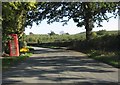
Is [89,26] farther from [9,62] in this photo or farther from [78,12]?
[9,62]

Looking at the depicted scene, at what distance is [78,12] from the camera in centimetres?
4350

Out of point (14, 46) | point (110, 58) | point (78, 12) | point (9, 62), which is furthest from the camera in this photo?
point (78, 12)

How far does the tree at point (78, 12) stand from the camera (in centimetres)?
4081

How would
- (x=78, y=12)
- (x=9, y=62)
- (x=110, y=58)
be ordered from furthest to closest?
(x=78, y=12)
(x=9, y=62)
(x=110, y=58)

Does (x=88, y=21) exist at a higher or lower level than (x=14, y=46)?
higher

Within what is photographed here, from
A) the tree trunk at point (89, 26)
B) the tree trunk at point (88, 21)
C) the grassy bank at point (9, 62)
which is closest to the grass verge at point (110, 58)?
the grassy bank at point (9, 62)

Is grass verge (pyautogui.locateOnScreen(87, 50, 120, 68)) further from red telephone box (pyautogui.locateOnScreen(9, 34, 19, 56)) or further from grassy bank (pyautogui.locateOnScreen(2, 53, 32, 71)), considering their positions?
red telephone box (pyautogui.locateOnScreen(9, 34, 19, 56))

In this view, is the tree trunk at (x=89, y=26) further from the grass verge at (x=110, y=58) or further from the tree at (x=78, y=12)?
the grass verge at (x=110, y=58)

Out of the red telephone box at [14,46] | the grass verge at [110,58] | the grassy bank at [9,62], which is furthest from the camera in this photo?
the red telephone box at [14,46]

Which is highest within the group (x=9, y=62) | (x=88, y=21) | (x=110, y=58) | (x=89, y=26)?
(x=88, y=21)

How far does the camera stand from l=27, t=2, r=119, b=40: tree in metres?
40.8

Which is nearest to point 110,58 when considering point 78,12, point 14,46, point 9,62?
point 9,62

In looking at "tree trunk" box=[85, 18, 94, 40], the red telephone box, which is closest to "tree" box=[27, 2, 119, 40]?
"tree trunk" box=[85, 18, 94, 40]

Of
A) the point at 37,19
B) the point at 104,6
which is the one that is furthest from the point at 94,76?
the point at 37,19
